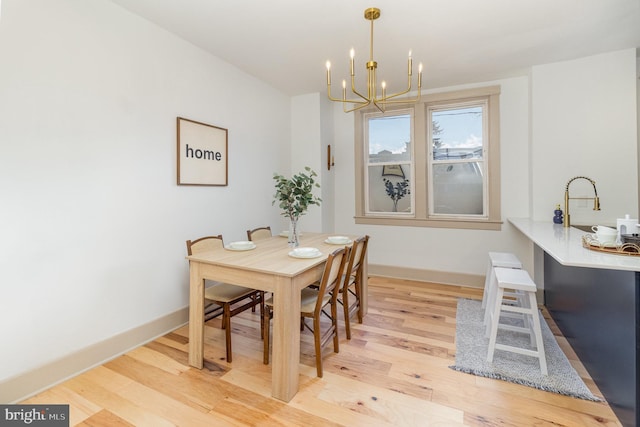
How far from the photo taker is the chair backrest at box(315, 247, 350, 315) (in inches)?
73.6

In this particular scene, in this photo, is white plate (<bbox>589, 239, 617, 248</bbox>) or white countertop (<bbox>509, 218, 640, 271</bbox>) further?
white plate (<bbox>589, 239, 617, 248</bbox>)

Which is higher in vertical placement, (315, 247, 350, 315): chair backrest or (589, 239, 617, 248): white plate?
(589, 239, 617, 248): white plate

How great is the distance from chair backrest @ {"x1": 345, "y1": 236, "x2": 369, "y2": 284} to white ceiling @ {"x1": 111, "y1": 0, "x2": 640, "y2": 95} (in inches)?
70.7

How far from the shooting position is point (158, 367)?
209 cm

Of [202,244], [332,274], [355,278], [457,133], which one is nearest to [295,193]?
[332,274]

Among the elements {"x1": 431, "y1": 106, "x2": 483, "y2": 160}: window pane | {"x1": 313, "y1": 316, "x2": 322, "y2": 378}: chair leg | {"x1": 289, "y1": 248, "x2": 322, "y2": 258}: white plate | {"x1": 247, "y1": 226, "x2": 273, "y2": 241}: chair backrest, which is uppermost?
{"x1": 431, "y1": 106, "x2": 483, "y2": 160}: window pane

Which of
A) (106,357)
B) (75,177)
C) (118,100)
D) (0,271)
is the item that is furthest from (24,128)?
(106,357)

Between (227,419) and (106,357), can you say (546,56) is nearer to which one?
(227,419)

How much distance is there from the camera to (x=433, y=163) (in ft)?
13.3

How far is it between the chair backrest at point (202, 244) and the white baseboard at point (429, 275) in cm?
249

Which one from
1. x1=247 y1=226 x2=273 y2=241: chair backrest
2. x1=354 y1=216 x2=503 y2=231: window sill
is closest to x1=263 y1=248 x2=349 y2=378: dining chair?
x1=247 y1=226 x2=273 y2=241: chair backrest

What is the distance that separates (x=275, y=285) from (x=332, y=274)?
47cm

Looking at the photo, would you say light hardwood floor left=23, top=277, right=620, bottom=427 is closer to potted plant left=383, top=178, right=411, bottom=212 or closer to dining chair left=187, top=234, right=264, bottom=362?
dining chair left=187, top=234, right=264, bottom=362

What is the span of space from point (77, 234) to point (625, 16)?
174 inches
